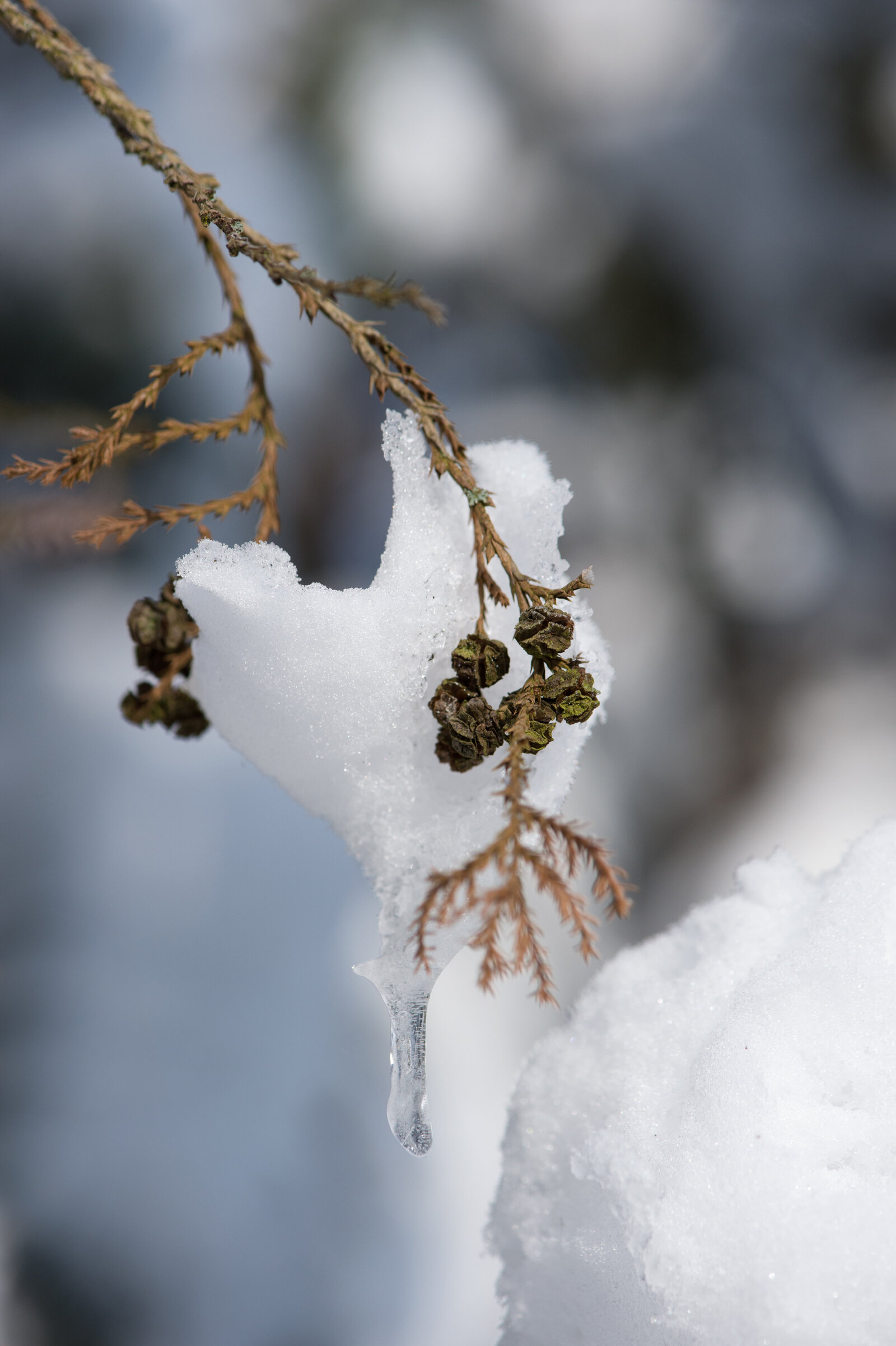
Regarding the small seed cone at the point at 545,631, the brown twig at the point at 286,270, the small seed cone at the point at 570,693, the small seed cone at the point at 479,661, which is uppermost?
the brown twig at the point at 286,270

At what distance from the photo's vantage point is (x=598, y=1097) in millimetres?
584

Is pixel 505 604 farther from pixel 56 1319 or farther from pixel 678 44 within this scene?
pixel 678 44

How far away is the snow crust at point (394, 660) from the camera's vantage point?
489 millimetres

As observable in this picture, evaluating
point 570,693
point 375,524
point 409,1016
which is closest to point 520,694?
point 570,693

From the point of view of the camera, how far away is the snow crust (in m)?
0.49

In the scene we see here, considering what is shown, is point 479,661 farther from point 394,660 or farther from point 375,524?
point 375,524

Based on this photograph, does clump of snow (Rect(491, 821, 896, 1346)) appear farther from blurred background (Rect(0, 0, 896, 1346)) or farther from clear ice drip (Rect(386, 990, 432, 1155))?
blurred background (Rect(0, 0, 896, 1346))

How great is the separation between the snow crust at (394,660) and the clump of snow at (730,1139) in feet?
0.58

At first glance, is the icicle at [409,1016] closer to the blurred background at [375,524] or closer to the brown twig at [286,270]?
the brown twig at [286,270]

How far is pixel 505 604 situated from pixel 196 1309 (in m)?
0.77

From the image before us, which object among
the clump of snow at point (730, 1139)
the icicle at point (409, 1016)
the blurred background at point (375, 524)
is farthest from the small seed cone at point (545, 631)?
the blurred background at point (375, 524)

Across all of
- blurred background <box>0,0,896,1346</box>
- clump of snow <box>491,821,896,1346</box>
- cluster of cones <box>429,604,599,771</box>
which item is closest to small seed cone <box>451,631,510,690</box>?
cluster of cones <box>429,604,599,771</box>

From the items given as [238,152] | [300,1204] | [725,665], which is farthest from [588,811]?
[238,152]

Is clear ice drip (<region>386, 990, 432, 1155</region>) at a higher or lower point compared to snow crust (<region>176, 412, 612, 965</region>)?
lower
